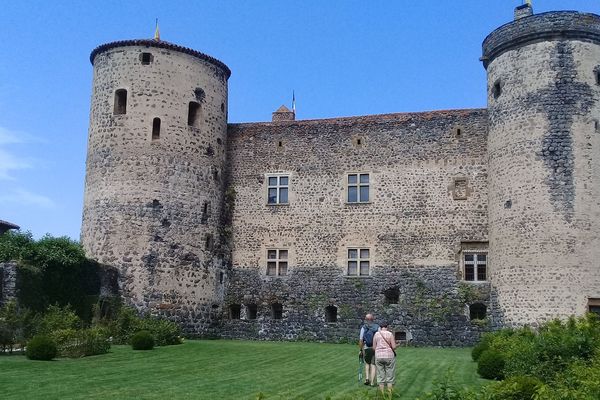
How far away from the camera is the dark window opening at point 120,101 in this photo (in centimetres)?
3095

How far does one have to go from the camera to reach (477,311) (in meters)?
29.3

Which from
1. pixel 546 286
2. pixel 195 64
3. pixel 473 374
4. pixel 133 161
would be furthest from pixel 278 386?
pixel 195 64

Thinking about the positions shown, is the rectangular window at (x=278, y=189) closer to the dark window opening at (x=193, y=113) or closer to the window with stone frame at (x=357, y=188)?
the window with stone frame at (x=357, y=188)

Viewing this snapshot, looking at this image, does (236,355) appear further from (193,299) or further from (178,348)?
(193,299)

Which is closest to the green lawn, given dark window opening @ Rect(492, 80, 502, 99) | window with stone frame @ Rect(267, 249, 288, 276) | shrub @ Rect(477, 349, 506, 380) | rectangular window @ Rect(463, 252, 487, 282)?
shrub @ Rect(477, 349, 506, 380)

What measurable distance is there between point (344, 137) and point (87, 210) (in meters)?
11.8

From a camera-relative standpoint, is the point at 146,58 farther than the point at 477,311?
Yes

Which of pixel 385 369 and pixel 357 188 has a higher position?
pixel 357 188

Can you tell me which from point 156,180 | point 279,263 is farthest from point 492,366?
point 156,180

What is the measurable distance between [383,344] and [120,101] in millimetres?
20632

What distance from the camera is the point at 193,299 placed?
99.2ft

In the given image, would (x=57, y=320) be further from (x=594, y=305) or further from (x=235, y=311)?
(x=594, y=305)

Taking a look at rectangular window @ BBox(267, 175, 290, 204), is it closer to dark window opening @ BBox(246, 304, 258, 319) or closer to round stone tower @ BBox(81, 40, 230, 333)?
round stone tower @ BBox(81, 40, 230, 333)

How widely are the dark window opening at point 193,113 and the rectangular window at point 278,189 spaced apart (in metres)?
4.27
